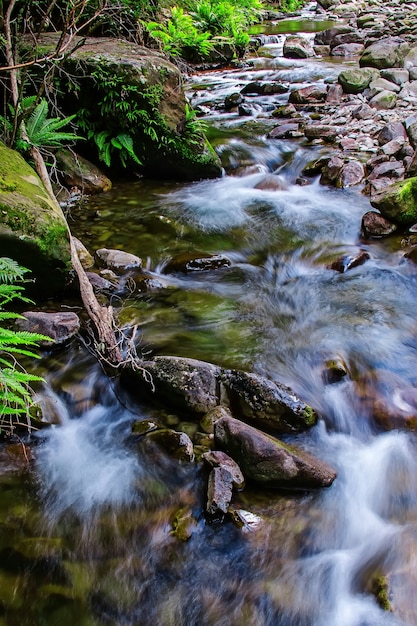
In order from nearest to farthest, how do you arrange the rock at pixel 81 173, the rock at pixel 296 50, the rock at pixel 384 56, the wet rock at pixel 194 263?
the wet rock at pixel 194 263, the rock at pixel 81 173, the rock at pixel 384 56, the rock at pixel 296 50

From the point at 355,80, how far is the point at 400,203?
6846 millimetres

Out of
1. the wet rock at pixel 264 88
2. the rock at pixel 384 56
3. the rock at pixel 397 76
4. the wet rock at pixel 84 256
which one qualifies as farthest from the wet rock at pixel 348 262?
the rock at pixel 384 56

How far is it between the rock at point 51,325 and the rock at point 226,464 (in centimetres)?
175

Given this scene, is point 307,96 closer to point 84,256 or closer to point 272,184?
point 272,184

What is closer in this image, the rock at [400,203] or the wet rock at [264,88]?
the rock at [400,203]

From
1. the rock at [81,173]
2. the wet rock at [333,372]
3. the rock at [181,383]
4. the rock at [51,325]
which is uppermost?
the rock at [81,173]

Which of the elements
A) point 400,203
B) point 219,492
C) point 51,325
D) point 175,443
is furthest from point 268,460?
point 400,203

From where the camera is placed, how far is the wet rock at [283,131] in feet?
29.9

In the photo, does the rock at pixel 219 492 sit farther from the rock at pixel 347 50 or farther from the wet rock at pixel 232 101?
the rock at pixel 347 50

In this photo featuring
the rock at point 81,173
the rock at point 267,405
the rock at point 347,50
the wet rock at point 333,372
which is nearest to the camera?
the rock at point 267,405

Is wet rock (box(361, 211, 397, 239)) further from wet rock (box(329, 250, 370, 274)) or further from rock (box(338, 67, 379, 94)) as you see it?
rock (box(338, 67, 379, 94))

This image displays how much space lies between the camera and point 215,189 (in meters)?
7.52

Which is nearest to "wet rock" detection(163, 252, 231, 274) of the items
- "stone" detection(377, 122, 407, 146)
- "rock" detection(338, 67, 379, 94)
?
"stone" detection(377, 122, 407, 146)

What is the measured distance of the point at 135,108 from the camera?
6969 millimetres
